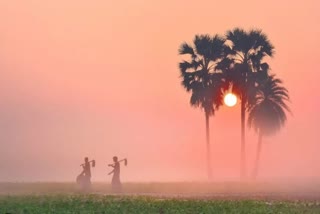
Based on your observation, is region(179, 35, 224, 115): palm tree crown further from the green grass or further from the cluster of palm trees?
the green grass

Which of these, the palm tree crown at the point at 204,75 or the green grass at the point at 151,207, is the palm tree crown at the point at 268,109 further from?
the green grass at the point at 151,207

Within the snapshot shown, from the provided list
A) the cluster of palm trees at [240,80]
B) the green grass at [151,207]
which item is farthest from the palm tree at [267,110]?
the green grass at [151,207]

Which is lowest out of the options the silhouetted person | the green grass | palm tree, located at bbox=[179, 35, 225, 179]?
the green grass

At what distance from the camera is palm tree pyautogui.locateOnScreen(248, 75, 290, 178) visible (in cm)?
9388

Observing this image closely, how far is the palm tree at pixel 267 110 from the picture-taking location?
308 ft

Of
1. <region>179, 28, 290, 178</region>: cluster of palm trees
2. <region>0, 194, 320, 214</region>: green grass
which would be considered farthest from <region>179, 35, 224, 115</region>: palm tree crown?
<region>0, 194, 320, 214</region>: green grass

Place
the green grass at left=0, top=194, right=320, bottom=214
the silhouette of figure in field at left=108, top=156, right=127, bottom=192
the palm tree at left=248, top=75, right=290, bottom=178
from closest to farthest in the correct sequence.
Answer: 1. the green grass at left=0, top=194, right=320, bottom=214
2. the silhouette of figure in field at left=108, top=156, right=127, bottom=192
3. the palm tree at left=248, top=75, right=290, bottom=178

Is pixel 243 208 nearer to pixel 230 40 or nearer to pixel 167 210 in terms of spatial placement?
pixel 167 210

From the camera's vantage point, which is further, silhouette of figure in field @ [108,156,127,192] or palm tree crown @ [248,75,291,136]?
palm tree crown @ [248,75,291,136]

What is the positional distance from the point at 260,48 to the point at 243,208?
59.6 metres

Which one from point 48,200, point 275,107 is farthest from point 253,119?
point 48,200

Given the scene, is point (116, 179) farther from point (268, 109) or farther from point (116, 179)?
point (268, 109)

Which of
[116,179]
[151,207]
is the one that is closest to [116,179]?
[116,179]

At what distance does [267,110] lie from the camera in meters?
Answer: 94.3
